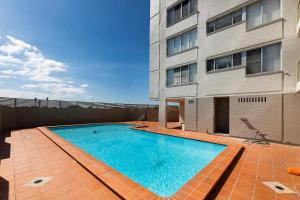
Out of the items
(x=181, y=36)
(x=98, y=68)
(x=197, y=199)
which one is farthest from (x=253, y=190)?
(x=98, y=68)

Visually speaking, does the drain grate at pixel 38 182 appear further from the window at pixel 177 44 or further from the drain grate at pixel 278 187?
the window at pixel 177 44

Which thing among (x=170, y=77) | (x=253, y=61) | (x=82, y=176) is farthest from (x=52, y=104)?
(x=253, y=61)

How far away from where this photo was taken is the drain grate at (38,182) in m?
3.28

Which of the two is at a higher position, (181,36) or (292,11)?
(181,36)

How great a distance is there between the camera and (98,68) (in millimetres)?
19984

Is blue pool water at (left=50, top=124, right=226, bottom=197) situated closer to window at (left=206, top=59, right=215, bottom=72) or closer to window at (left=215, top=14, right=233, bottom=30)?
window at (left=206, top=59, right=215, bottom=72)

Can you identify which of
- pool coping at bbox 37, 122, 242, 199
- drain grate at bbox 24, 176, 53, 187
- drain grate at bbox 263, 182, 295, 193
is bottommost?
drain grate at bbox 24, 176, 53, 187

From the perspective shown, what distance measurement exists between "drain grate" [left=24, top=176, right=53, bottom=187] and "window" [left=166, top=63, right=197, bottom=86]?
1055cm

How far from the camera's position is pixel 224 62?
9523 millimetres

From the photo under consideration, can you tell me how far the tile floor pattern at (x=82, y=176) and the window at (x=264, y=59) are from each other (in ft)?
14.7

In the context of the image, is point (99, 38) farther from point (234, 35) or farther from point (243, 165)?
point (243, 165)

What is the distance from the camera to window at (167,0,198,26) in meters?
11.4

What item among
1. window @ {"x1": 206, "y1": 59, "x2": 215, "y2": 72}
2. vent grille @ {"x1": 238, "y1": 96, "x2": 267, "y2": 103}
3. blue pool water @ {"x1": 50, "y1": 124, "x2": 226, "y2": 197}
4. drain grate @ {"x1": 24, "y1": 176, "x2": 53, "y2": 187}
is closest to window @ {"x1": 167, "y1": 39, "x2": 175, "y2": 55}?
window @ {"x1": 206, "y1": 59, "x2": 215, "y2": 72}

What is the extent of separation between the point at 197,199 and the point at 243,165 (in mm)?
2854
